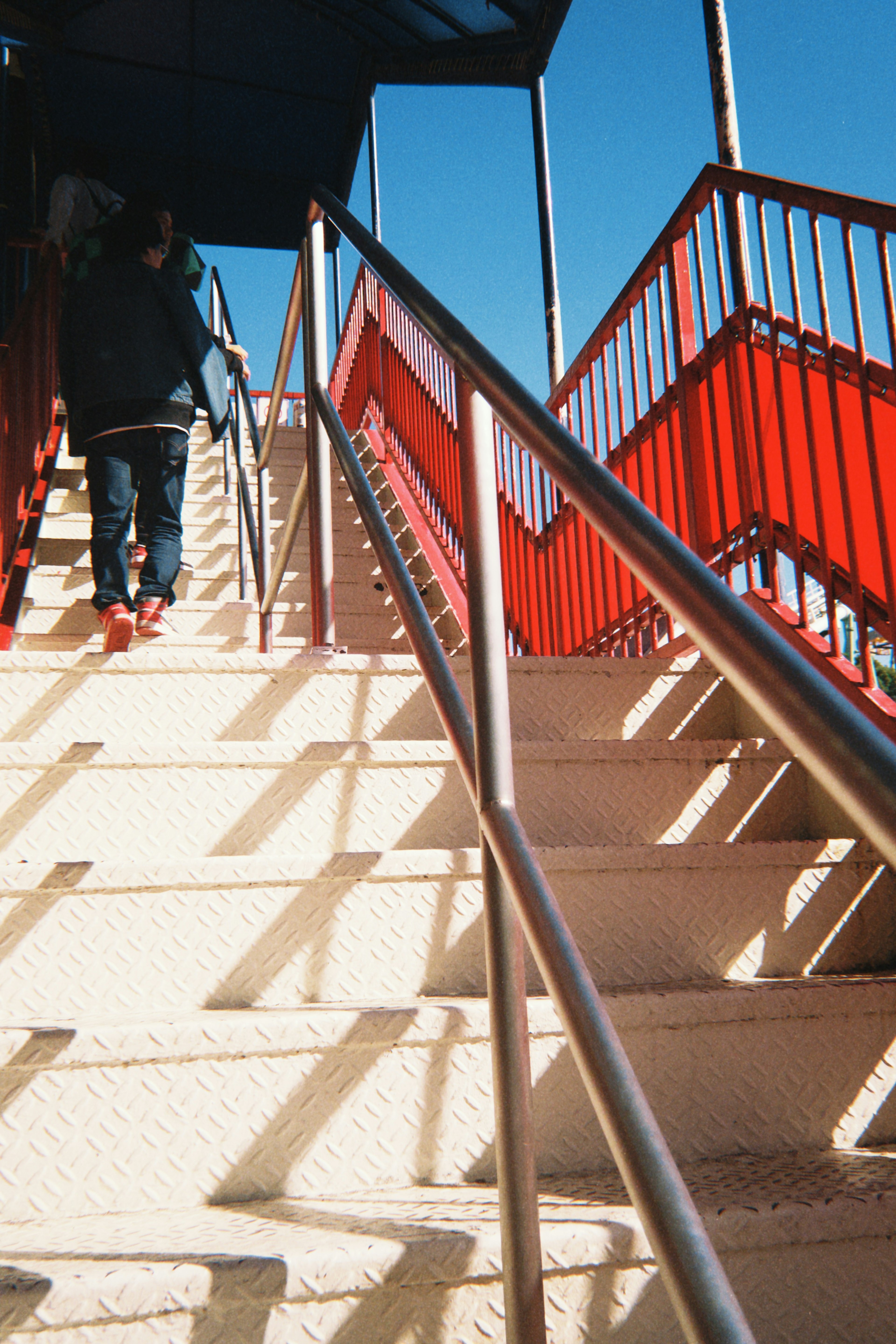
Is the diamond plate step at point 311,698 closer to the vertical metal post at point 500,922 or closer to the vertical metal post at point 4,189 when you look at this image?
the vertical metal post at point 500,922

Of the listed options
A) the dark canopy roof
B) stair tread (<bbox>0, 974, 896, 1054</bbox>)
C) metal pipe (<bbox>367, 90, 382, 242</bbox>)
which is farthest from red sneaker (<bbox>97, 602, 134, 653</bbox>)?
metal pipe (<bbox>367, 90, 382, 242</bbox>)

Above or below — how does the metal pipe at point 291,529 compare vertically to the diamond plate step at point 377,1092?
above

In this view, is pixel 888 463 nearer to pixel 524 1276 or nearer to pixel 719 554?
pixel 719 554

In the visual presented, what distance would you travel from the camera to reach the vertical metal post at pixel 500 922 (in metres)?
0.84

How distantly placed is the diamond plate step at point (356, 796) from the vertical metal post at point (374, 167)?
7957mm

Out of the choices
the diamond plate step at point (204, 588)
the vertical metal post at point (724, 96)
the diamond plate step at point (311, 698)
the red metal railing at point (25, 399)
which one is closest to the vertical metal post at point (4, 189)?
the red metal railing at point (25, 399)

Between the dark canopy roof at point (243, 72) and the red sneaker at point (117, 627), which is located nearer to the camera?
the red sneaker at point (117, 627)

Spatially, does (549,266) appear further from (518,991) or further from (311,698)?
(518,991)

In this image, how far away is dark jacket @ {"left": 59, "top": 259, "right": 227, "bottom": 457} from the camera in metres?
2.89

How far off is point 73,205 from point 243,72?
5.29 meters

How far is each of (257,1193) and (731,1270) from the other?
54 centimetres

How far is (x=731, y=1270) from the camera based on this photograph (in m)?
1.02

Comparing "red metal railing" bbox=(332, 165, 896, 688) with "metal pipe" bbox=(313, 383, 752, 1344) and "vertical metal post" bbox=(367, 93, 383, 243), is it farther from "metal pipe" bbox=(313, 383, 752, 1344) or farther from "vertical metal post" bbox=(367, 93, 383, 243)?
"vertical metal post" bbox=(367, 93, 383, 243)

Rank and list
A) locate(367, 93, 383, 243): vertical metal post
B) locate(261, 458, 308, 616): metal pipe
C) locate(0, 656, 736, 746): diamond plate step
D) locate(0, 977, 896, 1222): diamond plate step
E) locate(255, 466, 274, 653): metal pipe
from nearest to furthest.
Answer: locate(0, 977, 896, 1222): diamond plate step, locate(0, 656, 736, 746): diamond plate step, locate(261, 458, 308, 616): metal pipe, locate(255, 466, 274, 653): metal pipe, locate(367, 93, 383, 243): vertical metal post
